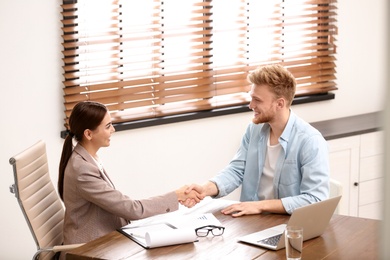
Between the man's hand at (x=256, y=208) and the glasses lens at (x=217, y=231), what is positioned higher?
the man's hand at (x=256, y=208)

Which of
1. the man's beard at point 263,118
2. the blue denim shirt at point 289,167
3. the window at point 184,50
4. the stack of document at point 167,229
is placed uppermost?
the window at point 184,50

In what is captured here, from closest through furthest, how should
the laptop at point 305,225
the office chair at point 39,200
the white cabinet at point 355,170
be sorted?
the laptop at point 305,225
the office chair at point 39,200
the white cabinet at point 355,170

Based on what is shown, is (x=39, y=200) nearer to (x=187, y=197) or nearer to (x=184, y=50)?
(x=187, y=197)

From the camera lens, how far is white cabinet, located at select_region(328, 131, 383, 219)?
430 centimetres

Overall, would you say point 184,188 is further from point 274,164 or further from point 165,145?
point 165,145

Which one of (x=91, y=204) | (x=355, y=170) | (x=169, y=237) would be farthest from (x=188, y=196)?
(x=355, y=170)

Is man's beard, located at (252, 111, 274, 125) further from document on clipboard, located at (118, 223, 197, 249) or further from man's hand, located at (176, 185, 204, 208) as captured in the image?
document on clipboard, located at (118, 223, 197, 249)

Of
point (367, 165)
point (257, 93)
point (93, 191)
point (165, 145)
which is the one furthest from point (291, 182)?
point (367, 165)

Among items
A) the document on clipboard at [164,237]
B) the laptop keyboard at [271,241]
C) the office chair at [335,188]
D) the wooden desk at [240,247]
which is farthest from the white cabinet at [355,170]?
the document on clipboard at [164,237]

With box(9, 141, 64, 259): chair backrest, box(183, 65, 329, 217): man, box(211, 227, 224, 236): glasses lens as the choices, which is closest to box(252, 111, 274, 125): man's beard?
box(183, 65, 329, 217): man

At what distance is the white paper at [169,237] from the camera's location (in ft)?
7.27

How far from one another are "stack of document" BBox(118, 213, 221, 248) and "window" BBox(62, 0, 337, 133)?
134 cm

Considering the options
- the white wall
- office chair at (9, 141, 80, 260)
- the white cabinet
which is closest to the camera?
office chair at (9, 141, 80, 260)

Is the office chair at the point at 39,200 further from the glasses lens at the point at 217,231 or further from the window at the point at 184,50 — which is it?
the window at the point at 184,50
